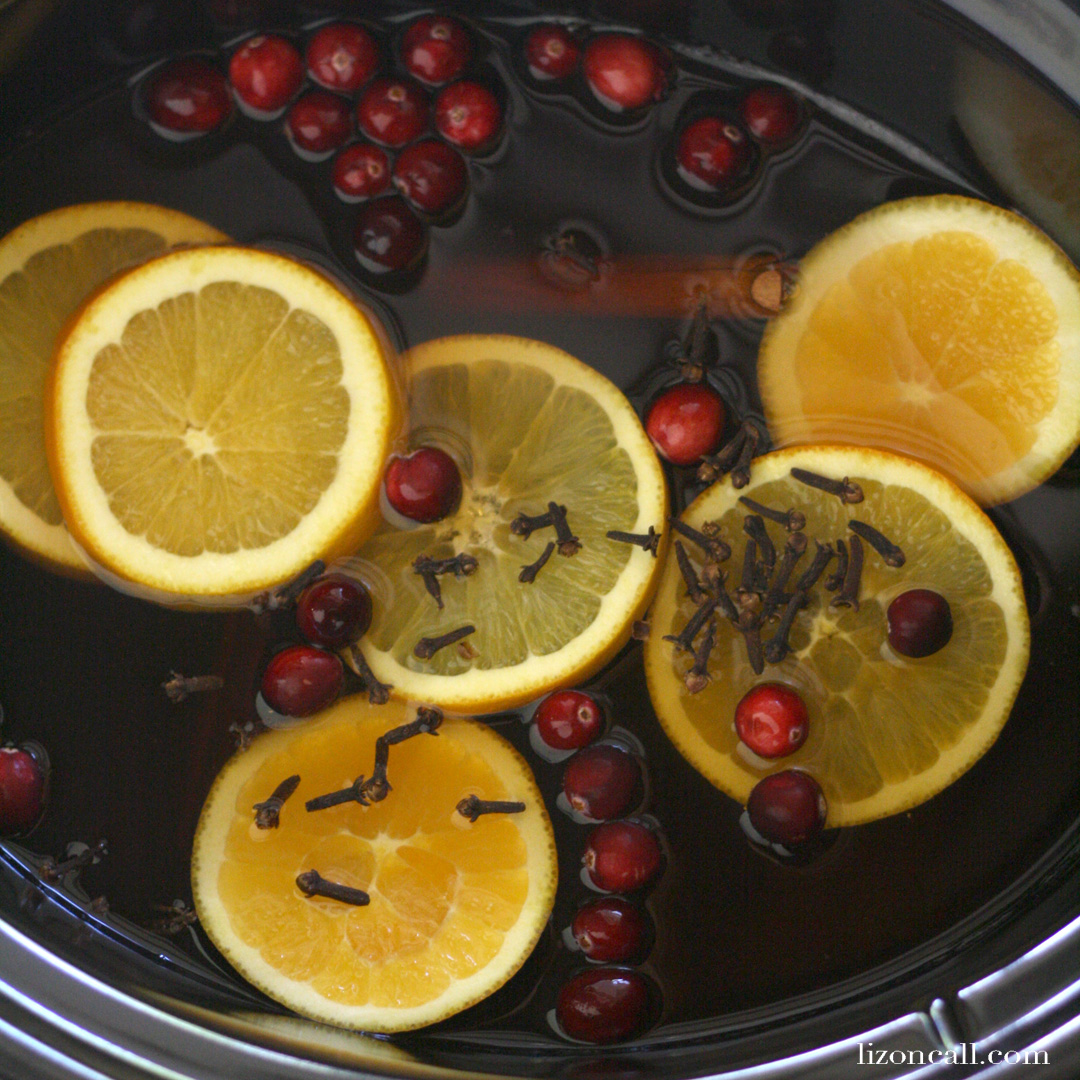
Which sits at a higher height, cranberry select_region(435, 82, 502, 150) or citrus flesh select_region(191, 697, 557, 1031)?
cranberry select_region(435, 82, 502, 150)

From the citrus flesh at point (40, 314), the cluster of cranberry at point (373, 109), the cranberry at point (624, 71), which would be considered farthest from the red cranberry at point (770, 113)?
the citrus flesh at point (40, 314)

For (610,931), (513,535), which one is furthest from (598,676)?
(610,931)

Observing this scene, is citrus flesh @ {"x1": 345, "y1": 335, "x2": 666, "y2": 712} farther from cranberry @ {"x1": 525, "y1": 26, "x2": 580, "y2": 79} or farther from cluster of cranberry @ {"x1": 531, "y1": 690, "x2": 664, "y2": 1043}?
cranberry @ {"x1": 525, "y1": 26, "x2": 580, "y2": 79}

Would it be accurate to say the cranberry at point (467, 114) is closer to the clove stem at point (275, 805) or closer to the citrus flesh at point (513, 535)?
the citrus flesh at point (513, 535)

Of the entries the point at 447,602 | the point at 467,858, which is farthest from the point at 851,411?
the point at 467,858

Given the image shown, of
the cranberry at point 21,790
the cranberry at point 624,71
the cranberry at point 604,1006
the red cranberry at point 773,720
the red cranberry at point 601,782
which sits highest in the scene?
the cranberry at point 624,71

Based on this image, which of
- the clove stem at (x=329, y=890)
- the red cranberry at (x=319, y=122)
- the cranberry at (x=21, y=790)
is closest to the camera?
the clove stem at (x=329, y=890)

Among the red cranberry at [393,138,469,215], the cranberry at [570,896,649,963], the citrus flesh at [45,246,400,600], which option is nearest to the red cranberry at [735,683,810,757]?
the cranberry at [570,896,649,963]

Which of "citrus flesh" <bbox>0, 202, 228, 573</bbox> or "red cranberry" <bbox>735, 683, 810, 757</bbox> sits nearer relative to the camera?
"red cranberry" <bbox>735, 683, 810, 757</bbox>
